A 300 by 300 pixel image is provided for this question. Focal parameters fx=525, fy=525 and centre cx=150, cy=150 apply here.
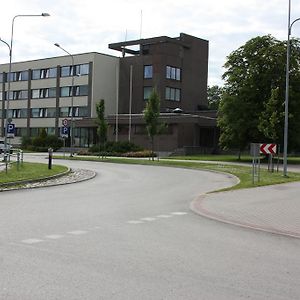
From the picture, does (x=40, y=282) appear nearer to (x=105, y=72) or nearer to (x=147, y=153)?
(x=147, y=153)

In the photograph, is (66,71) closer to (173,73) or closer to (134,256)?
(173,73)

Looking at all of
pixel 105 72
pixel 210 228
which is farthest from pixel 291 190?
pixel 105 72

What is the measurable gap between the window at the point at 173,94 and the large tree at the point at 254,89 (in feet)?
92.3

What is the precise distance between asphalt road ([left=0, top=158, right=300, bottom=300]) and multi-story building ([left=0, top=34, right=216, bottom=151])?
5546cm

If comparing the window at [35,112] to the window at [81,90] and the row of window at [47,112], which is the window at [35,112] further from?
the window at [81,90]

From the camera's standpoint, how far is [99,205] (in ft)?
47.8

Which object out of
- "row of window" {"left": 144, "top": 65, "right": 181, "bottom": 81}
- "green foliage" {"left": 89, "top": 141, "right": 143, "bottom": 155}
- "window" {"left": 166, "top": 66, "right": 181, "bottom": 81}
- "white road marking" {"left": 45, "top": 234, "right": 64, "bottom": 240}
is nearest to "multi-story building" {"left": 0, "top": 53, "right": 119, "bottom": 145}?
"row of window" {"left": 144, "top": 65, "right": 181, "bottom": 81}

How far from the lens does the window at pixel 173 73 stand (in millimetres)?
76625

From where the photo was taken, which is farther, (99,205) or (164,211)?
(99,205)

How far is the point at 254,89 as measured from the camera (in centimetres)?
4694

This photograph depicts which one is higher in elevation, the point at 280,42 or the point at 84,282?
the point at 280,42

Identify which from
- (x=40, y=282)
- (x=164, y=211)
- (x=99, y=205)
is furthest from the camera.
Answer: (x=99, y=205)

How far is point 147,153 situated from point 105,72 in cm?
3067

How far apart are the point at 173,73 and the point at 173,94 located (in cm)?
311
